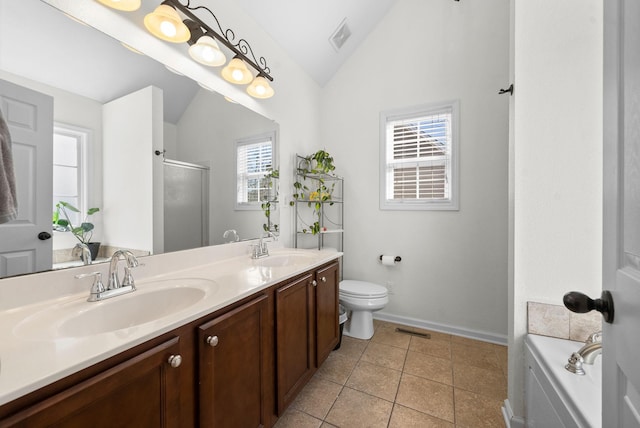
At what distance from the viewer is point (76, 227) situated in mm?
1042

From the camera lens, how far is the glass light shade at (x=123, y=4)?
1.08 meters

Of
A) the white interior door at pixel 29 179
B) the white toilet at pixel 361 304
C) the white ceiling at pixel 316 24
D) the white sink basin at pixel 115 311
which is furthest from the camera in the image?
the white toilet at pixel 361 304

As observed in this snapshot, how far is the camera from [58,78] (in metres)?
0.98

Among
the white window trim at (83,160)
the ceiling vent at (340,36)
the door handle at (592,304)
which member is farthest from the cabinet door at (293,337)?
the ceiling vent at (340,36)

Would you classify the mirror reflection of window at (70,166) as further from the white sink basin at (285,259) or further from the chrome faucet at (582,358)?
the chrome faucet at (582,358)

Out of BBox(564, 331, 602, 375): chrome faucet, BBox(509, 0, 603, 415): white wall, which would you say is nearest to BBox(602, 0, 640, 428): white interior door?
BBox(564, 331, 602, 375): chrome faucet

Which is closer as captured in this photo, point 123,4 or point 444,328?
point 123,4

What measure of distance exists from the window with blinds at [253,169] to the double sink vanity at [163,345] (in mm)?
480

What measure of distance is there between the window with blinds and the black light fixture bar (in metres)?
0.49

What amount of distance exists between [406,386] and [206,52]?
2376 millimetres

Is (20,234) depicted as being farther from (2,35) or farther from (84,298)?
(2,35)

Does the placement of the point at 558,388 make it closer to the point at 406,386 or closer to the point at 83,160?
the point at 406,386

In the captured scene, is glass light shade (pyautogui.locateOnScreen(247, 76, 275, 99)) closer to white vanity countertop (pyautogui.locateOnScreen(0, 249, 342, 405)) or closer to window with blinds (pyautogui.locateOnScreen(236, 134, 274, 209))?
window with blinds (pyautogui.locateOnScreen(236, 134, 274, 209))

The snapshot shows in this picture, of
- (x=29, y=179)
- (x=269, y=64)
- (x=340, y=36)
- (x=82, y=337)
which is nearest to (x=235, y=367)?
(x=82, y=337)
